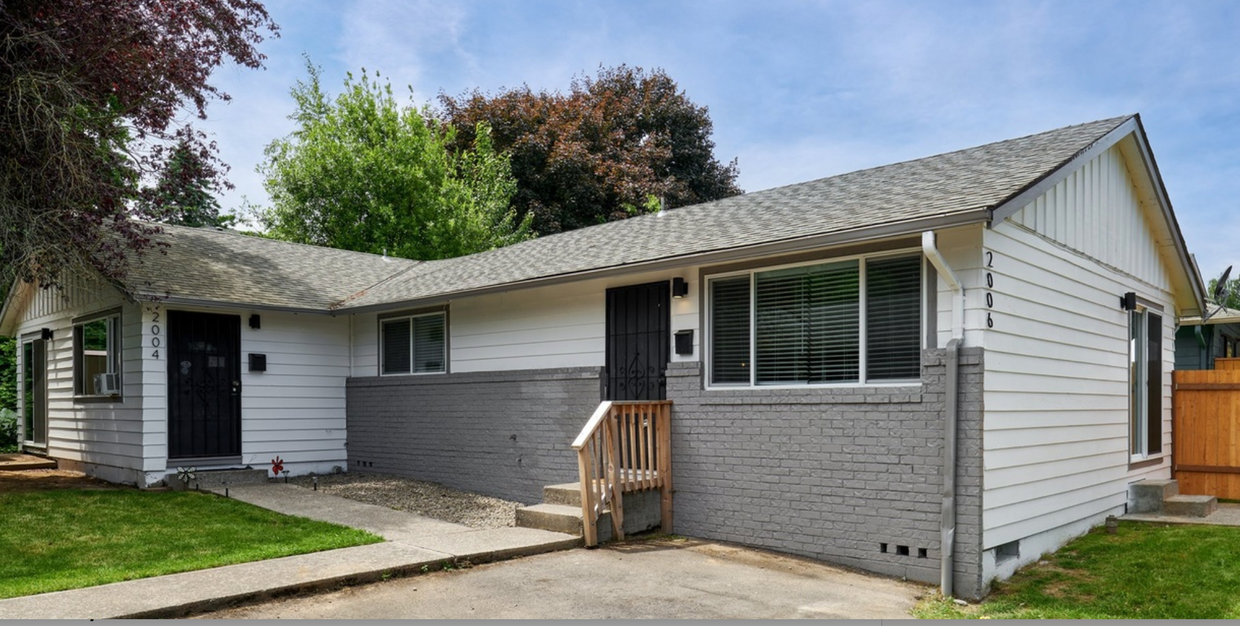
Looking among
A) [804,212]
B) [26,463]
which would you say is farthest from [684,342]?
[26,463]

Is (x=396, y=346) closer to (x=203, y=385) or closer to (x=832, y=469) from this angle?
(x=203, y=385)

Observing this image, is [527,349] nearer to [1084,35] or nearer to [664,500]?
[664,500]

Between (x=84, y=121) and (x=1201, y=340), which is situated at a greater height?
(x=84, y=121)

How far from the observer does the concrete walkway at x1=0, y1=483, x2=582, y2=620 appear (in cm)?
501

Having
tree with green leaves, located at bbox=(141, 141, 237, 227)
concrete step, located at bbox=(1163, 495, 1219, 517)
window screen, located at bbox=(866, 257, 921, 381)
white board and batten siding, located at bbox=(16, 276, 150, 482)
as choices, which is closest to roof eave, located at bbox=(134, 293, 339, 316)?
white board and batten siding, located at bbox=(16, 276, 150, 482)

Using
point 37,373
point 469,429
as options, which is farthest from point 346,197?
point 469,429

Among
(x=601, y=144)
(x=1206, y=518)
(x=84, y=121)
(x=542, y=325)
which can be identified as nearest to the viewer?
(x=1206, y=518)

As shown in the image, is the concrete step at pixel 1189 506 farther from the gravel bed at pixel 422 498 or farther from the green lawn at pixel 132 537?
the green lawn at pixel 132 537

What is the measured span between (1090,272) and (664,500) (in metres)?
4.73

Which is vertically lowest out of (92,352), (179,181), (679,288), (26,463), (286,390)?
(26,463)

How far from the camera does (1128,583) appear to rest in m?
6.11

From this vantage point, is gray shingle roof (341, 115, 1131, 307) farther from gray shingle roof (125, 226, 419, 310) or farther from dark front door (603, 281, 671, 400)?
gray shingle roof (125, 226, 419, 310)

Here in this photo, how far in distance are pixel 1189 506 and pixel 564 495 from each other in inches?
251

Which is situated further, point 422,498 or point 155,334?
point 155,334
